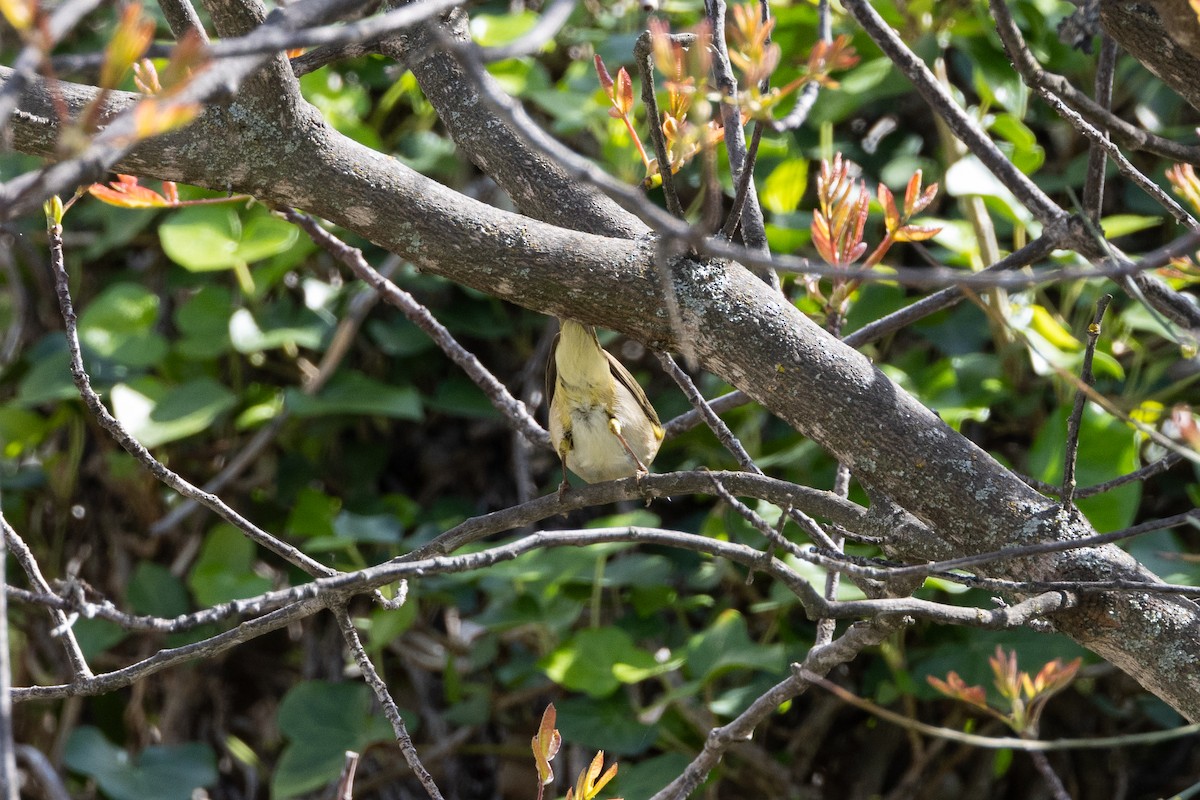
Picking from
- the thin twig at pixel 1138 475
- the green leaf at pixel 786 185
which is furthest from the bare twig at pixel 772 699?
the green leaf at pixel 786 185

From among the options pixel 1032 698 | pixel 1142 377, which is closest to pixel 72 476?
pixel 1032 698

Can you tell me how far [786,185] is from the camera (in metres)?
2.45

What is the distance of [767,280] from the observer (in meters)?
1.54

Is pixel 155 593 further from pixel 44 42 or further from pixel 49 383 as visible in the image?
pixel 44 42

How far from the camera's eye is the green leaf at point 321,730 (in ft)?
8.06

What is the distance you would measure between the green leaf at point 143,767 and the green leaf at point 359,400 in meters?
0.90

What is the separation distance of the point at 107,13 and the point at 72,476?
4.64 feet

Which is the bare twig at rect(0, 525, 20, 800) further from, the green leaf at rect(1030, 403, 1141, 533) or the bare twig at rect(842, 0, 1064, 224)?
the green leaf at rect(1030, 403, 1141, 533)

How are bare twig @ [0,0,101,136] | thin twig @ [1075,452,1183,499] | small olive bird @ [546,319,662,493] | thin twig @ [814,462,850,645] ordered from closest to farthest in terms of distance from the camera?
bare twig @ [0,0,101,136] → thin twig @ [1075,452,1183,499] → thin twig @ [814,462,850,645] → small olive bird @ [546,319,662,493]

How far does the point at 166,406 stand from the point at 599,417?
1.22 m

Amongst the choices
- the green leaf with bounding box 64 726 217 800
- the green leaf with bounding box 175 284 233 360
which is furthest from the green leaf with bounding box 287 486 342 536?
the green leaf with bounding box 64 726 217 800

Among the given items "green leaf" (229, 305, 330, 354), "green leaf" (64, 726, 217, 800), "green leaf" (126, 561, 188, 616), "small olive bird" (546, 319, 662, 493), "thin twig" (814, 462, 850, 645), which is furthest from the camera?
"green leaf" (126, 561, 188, 616)

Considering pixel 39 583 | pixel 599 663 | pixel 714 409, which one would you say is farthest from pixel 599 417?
pixel 39 583

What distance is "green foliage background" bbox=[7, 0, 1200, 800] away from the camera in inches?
91.0
